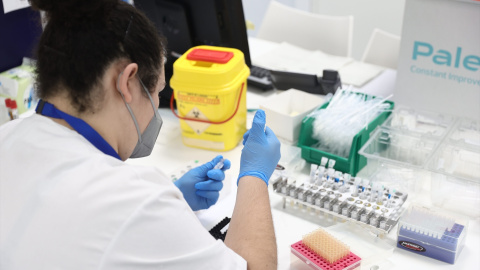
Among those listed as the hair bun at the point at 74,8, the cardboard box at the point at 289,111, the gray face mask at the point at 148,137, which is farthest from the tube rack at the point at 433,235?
the hair bun at the point at 74,8

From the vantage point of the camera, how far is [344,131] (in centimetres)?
164

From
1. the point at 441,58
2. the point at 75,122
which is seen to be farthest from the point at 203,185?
the point at 441,58

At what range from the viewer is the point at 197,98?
177 centimetres

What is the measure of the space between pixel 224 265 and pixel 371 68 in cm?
156

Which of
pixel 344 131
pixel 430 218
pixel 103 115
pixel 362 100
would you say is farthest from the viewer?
pixel 362 100

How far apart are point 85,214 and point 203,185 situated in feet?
1.82

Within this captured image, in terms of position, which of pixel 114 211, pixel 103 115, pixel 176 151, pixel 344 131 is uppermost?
pixel 103 115

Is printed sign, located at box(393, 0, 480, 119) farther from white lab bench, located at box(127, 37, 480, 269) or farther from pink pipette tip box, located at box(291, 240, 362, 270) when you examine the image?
pink pipette tip box, located at box(291, 240, 362, 270)

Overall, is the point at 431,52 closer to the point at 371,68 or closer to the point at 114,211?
the point at 371,68

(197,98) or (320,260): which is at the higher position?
(197,98)

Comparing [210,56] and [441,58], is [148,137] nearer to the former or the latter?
[210,56]

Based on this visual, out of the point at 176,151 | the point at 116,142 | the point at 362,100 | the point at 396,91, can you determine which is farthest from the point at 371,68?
the point at 116,142

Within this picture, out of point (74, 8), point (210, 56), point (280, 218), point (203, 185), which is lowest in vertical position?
point (280, 218)

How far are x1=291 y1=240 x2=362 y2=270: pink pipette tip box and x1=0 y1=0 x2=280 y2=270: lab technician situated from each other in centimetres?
18
